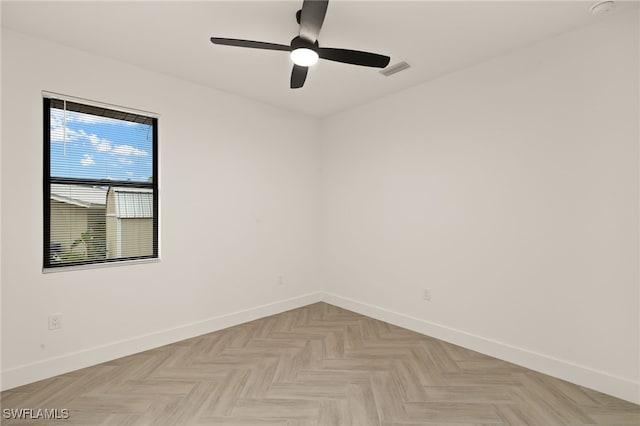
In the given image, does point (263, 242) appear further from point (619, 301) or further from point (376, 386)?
point (619, 301)

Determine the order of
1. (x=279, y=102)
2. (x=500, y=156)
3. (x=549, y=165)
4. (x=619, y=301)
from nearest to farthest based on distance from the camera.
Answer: (x=619, y=301) < (x=549, y=165) < (x=500, y=156) < (x=279, y=102)

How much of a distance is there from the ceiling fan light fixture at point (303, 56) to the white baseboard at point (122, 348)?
2837 millimetres

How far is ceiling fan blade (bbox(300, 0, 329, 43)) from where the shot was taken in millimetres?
1797

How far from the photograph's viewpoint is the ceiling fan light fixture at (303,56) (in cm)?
217

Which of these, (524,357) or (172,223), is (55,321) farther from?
(524,357)

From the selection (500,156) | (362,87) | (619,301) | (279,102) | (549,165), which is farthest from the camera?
(279,102)

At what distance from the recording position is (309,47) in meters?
2.15

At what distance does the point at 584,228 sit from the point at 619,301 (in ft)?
1.83

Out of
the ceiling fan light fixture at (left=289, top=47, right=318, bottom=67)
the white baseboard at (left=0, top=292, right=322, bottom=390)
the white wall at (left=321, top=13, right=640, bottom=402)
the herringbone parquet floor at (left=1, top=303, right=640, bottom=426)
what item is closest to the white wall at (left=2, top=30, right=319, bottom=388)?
the white baseboard at (left=0, top=292, right=322, bottom=390)

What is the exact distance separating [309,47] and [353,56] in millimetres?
331

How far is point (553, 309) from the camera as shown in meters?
2.59

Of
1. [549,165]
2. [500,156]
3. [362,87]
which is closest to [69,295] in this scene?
[362,87]

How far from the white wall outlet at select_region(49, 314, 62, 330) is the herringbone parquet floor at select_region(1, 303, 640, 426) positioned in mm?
400

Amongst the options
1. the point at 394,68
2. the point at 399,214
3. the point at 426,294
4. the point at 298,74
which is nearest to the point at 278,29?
the point at 298,74
